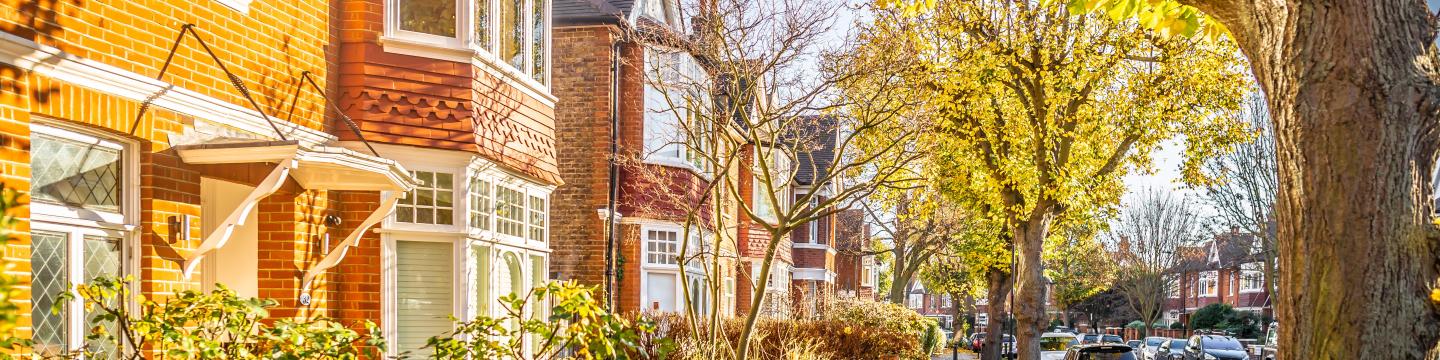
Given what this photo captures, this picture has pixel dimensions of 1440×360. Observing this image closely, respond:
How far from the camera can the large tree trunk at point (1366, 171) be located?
19.0 ft

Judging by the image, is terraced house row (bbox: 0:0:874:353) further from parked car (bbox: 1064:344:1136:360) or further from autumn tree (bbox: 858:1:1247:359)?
parked car (bbox: 1064:344:1136:360)

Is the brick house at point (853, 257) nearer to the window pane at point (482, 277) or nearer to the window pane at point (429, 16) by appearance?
the window pane at point (482, 277)

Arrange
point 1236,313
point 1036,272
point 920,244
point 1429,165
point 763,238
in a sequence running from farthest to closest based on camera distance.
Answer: point 1236,313 < point 920,244 < point 763,238 < point 1036,272 < point 1429,165

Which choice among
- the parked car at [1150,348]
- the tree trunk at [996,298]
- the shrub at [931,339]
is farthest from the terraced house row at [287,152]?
the parked car at [1150,348]

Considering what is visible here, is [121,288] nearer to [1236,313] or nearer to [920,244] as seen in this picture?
[920,244]

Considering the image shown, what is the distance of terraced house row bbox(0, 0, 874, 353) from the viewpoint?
25.3 ft

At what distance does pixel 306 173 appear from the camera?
10.1m

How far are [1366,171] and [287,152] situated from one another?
631 cm

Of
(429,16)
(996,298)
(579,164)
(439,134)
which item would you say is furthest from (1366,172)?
(996,298)

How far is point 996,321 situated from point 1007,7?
56.2 feet

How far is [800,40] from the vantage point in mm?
15195

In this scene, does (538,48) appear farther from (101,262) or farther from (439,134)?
(101,262)

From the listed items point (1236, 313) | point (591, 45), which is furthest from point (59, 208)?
point (1236, 313)

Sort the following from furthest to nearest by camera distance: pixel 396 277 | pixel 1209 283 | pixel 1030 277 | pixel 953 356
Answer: pixel 1209 283, pixel 953 356, pixel 1030 277, pixel 396 277
